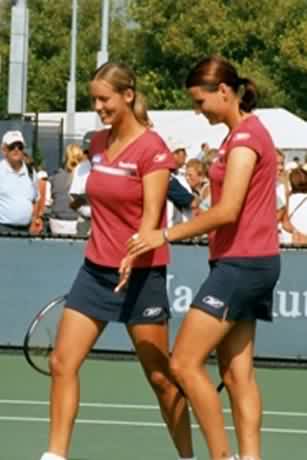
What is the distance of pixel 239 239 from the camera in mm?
7836

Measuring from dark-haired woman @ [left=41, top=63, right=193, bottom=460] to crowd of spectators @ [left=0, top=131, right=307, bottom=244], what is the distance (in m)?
4.33

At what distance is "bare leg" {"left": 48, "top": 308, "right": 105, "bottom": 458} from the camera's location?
8.12 metres

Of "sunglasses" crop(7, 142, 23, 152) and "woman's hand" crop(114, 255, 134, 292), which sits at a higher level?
"woman's hand" crop(114, 255, 134, 292)

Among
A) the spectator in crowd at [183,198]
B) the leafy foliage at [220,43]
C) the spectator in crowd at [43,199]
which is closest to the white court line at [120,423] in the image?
the spectator in crowd at [183,198]

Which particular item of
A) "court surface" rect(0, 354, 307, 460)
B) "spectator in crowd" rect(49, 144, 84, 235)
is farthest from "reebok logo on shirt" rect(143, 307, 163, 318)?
"spectator in crowd" rect(49, 144, 84, 235)

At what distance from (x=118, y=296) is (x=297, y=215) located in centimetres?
649

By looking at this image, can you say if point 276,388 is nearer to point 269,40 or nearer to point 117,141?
point 117,141

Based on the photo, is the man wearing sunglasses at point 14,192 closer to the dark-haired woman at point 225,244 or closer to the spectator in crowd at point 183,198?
the spectator in crowd at point 183,198

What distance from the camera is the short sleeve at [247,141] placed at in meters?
7.72

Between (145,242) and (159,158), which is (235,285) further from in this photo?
(159,158)

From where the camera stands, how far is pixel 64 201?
17.0 meters

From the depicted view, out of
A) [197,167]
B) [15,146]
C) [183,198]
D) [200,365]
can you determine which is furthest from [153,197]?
[197,167]

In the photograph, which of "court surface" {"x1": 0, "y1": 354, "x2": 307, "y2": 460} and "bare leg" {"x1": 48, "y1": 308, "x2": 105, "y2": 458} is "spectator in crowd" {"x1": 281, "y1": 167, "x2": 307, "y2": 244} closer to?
"court surface" {"x1": 0, "y1": 354, "x2": 307, "y2": 460}

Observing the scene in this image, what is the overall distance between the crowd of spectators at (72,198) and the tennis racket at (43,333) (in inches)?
72.9
